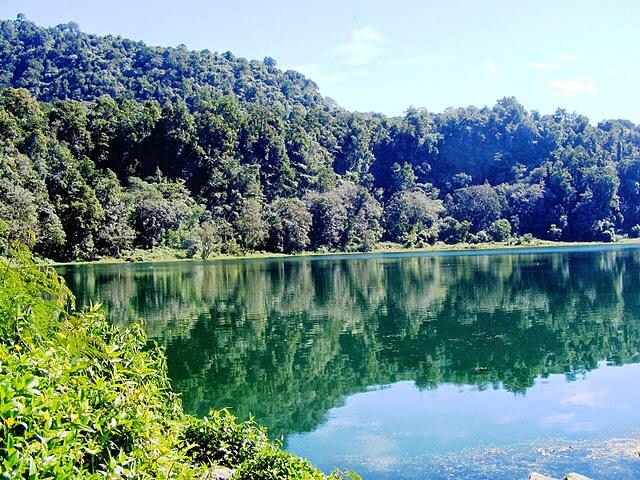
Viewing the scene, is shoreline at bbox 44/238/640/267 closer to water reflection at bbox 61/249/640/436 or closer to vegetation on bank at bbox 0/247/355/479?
water reflection at bbox 61/249/640/436

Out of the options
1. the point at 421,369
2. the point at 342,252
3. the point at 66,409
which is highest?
the point at 66,409

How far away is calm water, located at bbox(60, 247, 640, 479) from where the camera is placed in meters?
12.6

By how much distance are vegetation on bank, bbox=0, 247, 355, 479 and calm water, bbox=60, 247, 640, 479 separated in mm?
6906

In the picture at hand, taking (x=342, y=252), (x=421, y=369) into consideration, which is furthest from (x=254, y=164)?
(x=421, y=369)

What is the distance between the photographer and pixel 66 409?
3592 millimetres

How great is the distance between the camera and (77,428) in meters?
3.44

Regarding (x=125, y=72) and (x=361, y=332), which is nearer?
(x=361, y=332)

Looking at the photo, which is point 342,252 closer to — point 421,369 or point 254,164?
point 254,164

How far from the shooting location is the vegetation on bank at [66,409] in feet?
9.96

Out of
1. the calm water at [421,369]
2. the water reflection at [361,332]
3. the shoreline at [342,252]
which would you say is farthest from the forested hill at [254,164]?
the calm water at [421,369]

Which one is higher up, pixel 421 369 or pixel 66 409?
pixel 66 409

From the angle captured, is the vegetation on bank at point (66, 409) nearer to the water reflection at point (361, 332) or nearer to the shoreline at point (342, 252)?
the water reflection at point (361, 332)

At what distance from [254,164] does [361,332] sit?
282ft

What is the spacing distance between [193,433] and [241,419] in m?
7.74
